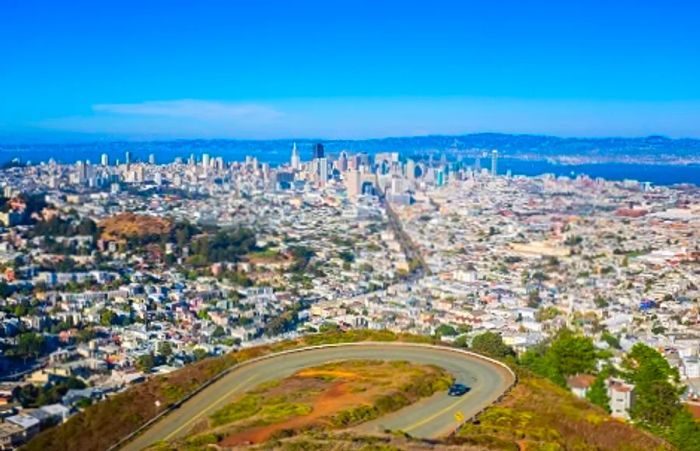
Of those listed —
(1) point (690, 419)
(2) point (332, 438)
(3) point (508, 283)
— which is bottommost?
(3) point (508, 283)

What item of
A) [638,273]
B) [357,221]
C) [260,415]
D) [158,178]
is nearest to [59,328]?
[260,415]

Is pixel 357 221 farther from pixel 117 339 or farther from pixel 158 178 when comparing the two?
pixel 117 339

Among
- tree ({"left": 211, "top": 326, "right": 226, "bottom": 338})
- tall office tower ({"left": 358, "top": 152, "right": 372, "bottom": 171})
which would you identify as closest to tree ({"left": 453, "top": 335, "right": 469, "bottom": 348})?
tree ({"left": 211, "top": 326, "right": 226, "bottom": 338})

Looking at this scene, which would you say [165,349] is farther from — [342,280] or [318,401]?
[342,280]

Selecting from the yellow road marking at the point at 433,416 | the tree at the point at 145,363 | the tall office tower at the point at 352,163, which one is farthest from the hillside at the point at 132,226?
the tall office tower at the point at 352,163

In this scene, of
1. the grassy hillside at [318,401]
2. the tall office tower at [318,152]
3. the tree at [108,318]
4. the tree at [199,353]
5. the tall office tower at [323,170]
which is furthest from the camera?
the tall office tower at [318,152]

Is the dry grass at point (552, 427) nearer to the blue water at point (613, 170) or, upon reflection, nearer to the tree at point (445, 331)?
the tree at point (445, 331)
